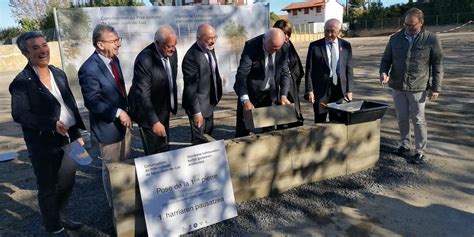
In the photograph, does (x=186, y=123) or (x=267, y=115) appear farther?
(x=186, y=123)

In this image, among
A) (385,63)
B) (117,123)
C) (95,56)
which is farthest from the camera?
(385,63)

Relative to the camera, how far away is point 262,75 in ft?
13.8

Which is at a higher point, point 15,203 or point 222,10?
point 222,10

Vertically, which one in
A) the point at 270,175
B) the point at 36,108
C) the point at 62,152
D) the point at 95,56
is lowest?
the point at 270,175

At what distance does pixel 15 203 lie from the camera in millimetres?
4031

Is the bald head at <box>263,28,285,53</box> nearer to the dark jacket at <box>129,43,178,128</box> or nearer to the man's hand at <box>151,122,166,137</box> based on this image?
the dark jacket at <box>129,43,178,128</box>

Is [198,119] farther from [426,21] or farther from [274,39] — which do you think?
[426,21]

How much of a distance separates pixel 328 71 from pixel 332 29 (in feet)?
1.75

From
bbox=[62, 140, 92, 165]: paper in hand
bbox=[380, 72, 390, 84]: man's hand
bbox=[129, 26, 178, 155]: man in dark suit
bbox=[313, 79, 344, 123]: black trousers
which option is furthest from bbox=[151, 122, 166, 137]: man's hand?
bbox=[380, 72, 390, 84]: man's hand

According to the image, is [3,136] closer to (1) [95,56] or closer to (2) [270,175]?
(1) [95,56]

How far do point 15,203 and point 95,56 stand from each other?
231cm

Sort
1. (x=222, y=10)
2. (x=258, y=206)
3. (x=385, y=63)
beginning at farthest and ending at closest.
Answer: (x=222, y=10)
(x=385, y=63)
(x=258, y=206)

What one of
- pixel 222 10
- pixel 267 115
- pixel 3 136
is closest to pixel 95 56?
pixel 267 115

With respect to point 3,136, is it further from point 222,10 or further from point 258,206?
point 258,206
